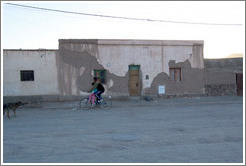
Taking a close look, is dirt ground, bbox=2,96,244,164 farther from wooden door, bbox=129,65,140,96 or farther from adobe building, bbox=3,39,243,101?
wooden door, bbox=129,65,140,96

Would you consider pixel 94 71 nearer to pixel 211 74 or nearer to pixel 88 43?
pixel 88 43

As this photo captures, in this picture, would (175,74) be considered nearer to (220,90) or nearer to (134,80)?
(134,80)

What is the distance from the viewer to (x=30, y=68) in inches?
583

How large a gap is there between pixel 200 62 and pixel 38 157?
14.9 metres

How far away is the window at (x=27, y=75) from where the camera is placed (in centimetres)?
1479

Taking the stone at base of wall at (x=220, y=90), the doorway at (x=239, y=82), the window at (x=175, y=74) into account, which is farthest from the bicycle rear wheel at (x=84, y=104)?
the doorway at (x=239, y=82)

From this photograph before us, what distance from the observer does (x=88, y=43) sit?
1521 cm

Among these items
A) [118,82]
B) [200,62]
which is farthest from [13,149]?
[200,62]

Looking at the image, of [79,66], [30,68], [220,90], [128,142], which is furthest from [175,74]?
[128,142]

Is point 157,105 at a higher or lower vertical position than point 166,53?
lower

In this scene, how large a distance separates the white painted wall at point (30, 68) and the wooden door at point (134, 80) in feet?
18.3

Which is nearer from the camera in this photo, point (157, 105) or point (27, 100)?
point (157, 105)

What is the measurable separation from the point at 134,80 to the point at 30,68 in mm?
7675

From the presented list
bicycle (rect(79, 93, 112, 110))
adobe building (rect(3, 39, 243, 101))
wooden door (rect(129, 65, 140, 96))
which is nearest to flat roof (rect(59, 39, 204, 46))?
adobe building (rect(3, 39, 243, 101))
